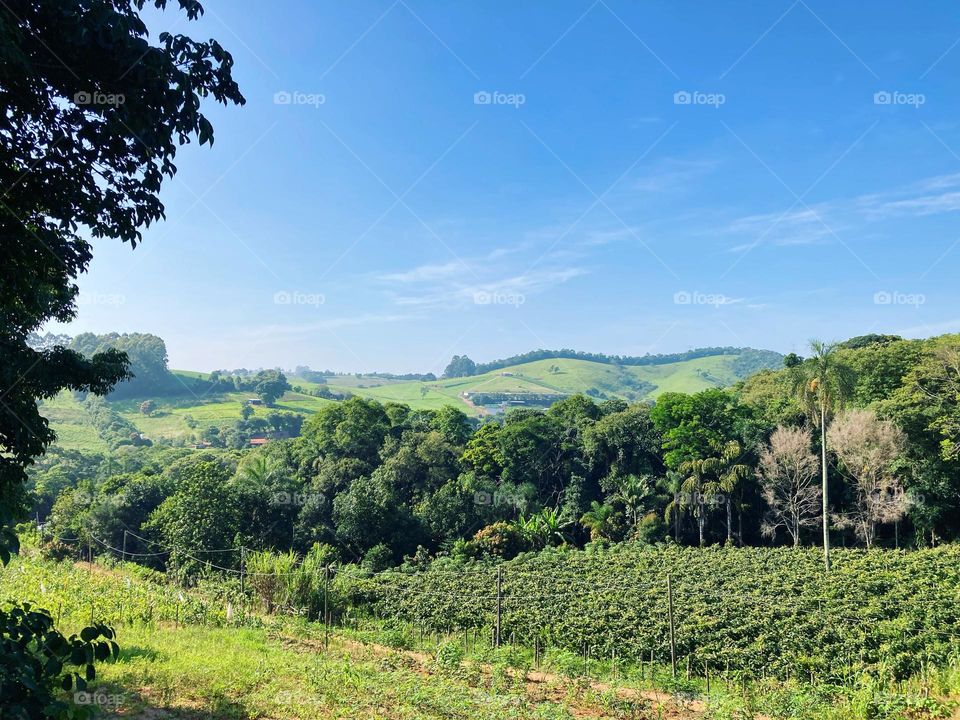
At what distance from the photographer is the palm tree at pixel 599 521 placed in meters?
32.2

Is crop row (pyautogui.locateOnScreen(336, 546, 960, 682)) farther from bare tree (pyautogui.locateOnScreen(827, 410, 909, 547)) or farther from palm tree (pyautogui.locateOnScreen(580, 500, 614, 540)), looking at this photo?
palm tree (pyautogui.locateOnScreen(580, 500, 614, 540))

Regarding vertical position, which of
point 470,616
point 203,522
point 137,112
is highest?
point 137,112

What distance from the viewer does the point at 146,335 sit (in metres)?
104

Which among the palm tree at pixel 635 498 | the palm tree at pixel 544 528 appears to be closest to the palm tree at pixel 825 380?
the palm tree at pixel 635 498

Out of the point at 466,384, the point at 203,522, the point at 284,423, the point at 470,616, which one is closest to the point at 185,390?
A: the point at 284,423

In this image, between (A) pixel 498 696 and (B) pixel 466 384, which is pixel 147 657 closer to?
(A) pixel 498 696

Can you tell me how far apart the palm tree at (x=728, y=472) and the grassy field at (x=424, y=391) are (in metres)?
61.1

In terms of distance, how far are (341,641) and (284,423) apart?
74.3m

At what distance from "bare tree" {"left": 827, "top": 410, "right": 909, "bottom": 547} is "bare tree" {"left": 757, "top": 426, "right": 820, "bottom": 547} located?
1393mm

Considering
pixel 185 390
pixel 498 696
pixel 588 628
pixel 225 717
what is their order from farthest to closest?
→ pixel 185 390 < pixel 588 628 < pixel 498 696 < pixel 225 717

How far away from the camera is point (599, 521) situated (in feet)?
106

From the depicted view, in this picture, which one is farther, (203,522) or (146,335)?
(146,335)

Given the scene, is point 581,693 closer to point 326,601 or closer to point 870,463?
point 326,601

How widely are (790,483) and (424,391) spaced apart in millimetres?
112140
